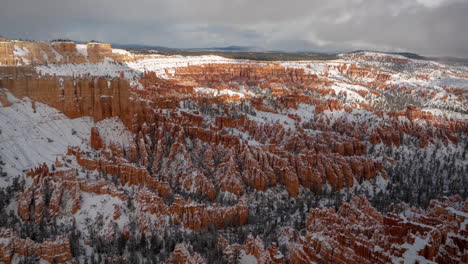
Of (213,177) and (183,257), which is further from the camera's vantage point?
(213,177)

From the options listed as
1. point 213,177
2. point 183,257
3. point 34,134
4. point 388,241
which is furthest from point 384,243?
point 34,134

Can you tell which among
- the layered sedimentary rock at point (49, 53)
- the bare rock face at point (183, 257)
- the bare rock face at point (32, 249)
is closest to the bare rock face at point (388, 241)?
the bare rock face at point (183, 257)

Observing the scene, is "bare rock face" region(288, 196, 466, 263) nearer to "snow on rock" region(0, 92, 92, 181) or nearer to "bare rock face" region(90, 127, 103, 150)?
"snow on rock" region(0, 92, 92, 181)

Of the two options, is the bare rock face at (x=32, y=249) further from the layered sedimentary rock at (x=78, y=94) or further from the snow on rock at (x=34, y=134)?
the layered sedimentary rock at (x=78, y=94)

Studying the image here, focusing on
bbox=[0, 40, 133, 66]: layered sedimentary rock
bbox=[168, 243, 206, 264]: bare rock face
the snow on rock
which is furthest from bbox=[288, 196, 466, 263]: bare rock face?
bbox=[0, 40, 133, 66]: layered sedimentary rock

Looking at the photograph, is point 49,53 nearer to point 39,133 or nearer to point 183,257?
point 39,133

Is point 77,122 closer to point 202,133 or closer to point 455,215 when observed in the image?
point 202,133

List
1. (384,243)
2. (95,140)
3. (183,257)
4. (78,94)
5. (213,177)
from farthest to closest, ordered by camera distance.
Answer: (78,94) < (95,140) < (213,177) < (183,257) < (384,243)

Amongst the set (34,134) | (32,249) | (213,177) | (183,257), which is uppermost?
(34,134)

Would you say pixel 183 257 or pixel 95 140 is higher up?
pixel 95 140
